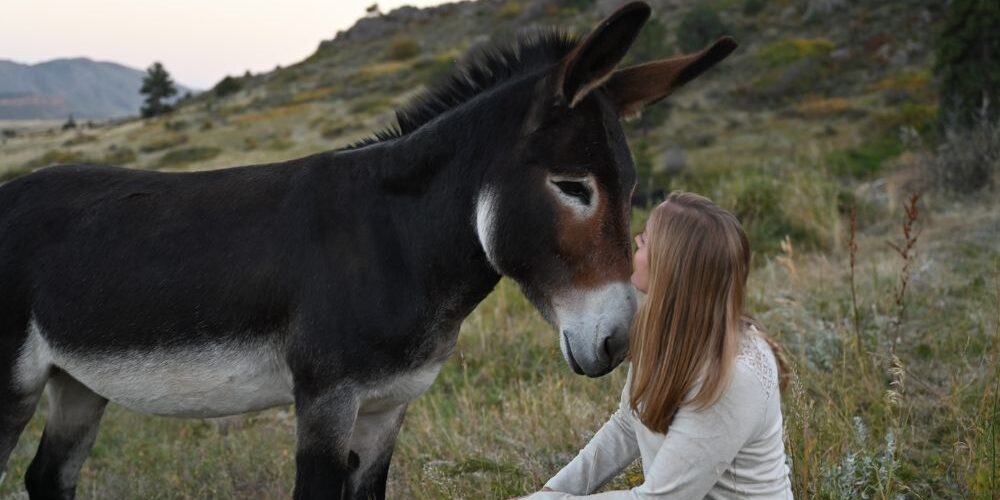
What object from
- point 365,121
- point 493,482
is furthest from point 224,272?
point 365,121

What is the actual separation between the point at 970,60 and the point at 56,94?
100 m

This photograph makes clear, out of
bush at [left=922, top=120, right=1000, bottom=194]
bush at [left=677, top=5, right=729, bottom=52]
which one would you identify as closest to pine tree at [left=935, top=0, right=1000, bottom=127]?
bush at [left=922, top=120, right=1000, bottom=194]

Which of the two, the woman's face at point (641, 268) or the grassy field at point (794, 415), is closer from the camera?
the woman's face at point (641, 268)

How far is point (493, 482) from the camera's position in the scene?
139 inches

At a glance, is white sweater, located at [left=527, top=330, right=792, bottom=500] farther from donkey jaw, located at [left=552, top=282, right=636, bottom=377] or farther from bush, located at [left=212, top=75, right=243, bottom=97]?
bush, located at [left=212, top=75, right=243, bottom=97]

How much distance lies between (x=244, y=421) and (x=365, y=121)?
2659 cm

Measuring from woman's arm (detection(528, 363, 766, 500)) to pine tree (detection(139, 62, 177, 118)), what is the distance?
55385 millimetres

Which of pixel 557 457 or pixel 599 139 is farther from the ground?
pixel 599 139

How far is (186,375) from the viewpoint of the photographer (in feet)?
8.82

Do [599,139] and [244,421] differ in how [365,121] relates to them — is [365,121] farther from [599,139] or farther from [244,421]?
[599,139]

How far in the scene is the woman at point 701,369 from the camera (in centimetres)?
208

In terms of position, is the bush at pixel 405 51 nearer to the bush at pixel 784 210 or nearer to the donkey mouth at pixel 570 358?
the bush at pixel 784 210

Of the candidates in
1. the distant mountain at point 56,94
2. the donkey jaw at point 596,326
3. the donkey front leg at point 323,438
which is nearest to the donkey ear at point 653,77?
the donkey jaw at point 596,326

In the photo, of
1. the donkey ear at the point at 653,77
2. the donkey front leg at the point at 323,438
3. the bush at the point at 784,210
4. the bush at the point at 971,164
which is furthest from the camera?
the bush at the point at 971,164
